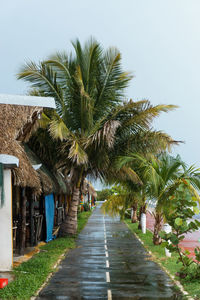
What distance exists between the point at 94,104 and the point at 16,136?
23.0 feet

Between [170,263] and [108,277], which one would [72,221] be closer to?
[170,263]

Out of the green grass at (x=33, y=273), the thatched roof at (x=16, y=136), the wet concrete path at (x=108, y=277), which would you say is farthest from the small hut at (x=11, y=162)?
the wet concrete path at (x=108, y=277)

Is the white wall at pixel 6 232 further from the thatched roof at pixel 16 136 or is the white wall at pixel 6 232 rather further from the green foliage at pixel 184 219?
the green foliage at pixel 184 219

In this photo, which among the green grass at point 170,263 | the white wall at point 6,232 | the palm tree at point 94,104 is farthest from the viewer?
the palm tree at point 94,104

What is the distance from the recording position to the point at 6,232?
11273 mm

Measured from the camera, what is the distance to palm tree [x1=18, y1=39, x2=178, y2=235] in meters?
18.4

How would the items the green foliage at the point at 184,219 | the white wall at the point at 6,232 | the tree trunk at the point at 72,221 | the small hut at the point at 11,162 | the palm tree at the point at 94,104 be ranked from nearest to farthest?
Result: 1. the green foliage at the point at 184,219
2. the small hut at the point at 11,162
3. the white wall at the point at 6,232
4. the palm tree at the point at 94,104
5. the tree trunk at the point at 72,221

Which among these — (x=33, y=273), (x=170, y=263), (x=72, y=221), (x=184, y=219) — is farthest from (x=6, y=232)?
(x=72, y=221)

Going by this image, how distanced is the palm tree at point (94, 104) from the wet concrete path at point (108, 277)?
4.90m

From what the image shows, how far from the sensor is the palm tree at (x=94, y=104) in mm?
18359

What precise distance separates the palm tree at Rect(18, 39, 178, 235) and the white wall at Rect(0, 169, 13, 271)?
22.5 feet

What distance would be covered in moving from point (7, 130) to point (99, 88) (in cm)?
779

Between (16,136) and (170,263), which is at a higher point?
(16,136)

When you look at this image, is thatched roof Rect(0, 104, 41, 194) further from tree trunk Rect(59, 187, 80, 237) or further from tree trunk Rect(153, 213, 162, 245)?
tree trunk Rect(59, 187, 80, 237)
